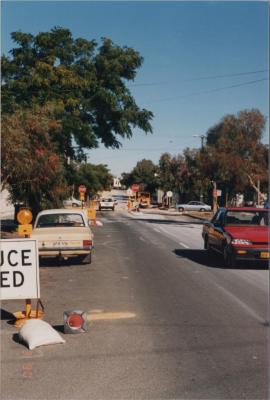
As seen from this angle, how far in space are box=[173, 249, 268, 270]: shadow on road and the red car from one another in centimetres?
34

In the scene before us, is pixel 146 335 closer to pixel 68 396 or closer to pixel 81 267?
pixel 68 396

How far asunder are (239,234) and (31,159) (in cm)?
957

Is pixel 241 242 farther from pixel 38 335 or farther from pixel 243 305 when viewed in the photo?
pixel 38 335

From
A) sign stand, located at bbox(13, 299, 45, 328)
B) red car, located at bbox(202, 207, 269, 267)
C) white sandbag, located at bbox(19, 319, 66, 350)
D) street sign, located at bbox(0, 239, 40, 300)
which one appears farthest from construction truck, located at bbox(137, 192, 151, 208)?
white sandbag, located at bbox(19, 319, 66, 350)

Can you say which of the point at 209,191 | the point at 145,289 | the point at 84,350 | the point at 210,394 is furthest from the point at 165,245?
the point at 209,191

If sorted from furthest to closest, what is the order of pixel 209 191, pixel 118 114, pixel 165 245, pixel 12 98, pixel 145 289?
pixel 209 191
pixel 118 114
pixel 12 98
pixel 165 245
pixel 145 289

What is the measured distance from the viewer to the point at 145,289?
10.9 meters

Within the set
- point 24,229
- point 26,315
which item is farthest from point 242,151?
point 26,315

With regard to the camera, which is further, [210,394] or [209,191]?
[209,191]

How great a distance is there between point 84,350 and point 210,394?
77.9 inches

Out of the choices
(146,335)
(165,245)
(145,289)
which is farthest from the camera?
(165,245)

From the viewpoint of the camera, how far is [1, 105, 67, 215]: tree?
17.0m

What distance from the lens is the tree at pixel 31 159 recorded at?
1697 cm

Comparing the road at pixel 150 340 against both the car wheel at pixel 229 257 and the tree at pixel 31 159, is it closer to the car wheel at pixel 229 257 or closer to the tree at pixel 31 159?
the car wheel at pixel 229 257
